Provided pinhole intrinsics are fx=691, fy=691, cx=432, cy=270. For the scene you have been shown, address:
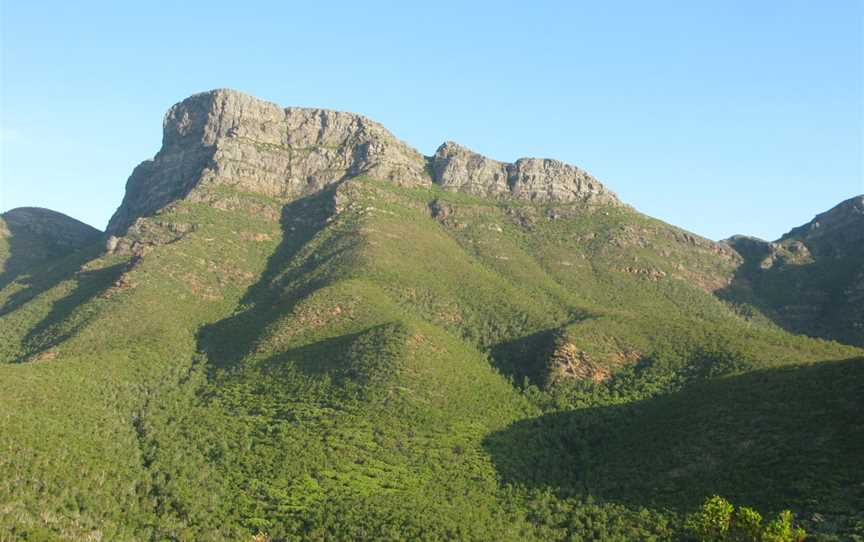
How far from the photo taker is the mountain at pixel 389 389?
73125 mm

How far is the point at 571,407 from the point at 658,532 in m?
37.0

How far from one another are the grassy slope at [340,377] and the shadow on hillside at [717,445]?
0.76 metres

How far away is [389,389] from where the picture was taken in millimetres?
98688

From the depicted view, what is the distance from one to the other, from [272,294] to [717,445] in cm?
8998

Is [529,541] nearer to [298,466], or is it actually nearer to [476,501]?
[476,501]

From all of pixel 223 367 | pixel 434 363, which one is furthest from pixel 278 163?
pixel 434 363

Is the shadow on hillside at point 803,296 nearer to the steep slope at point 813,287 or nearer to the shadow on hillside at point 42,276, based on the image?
the steep slope at point 813,287

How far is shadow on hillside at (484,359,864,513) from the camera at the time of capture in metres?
67.8

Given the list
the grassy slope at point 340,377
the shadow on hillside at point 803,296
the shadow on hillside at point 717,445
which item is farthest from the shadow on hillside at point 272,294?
the shadow on hillside at point 803,296

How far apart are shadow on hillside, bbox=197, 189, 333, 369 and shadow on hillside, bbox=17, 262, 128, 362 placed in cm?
2411

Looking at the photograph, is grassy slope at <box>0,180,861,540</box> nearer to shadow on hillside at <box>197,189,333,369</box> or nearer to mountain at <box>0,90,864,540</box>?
mountain at <box>0,90,864,540</box>

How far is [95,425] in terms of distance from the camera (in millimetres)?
89438

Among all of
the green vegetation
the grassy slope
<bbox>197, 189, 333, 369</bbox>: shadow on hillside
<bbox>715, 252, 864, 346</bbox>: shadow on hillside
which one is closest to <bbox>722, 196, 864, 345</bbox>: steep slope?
<bbox>715, 252, 864, 346</bbox>: shadow on hillside

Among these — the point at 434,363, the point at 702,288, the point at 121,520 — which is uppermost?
the point at 702,288
